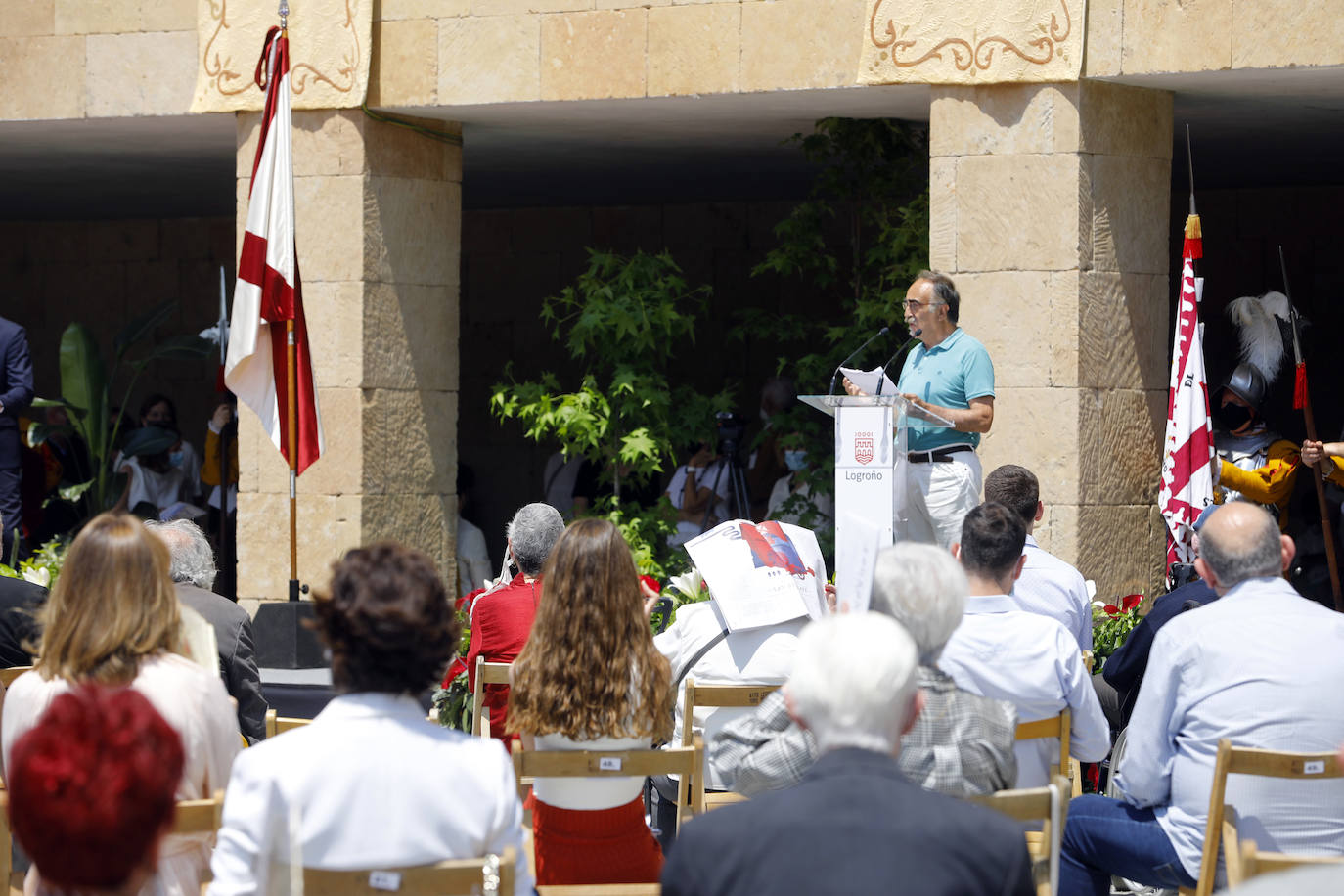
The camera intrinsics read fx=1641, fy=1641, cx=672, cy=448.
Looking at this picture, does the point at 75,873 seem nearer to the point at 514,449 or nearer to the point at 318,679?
the point at 318,679

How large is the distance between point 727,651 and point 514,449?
815 cm

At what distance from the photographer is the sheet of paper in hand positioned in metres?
4.18

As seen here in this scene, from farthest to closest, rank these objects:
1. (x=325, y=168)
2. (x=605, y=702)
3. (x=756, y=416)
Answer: (x=756, y=416)
(x=325, y=168)
(x=605, y=702)

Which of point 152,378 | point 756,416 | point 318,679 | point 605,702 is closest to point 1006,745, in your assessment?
point 605,702

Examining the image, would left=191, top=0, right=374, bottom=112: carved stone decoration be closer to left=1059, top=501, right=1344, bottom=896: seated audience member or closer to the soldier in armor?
the soldier in armor

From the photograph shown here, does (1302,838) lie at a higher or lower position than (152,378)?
lower

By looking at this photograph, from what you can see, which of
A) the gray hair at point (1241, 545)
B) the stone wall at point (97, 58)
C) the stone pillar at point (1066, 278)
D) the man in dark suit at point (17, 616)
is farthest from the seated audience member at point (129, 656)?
the stone wall at point (97, 58)

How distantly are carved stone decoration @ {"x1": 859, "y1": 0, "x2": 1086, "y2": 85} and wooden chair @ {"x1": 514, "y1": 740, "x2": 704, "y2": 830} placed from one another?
394 centimetres

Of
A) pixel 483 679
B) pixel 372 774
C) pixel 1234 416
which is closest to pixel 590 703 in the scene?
pixel 483 679

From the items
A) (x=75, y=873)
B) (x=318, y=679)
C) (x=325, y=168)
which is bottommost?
(x=318, y=679)

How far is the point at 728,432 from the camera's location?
8453mm

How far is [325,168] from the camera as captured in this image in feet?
24.6

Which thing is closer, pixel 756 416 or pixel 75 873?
pixel 75 873

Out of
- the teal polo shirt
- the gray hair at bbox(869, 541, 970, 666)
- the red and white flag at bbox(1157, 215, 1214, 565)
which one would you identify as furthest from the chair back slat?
the red and white flag at bbox(1157, 215, 1214, 565)
